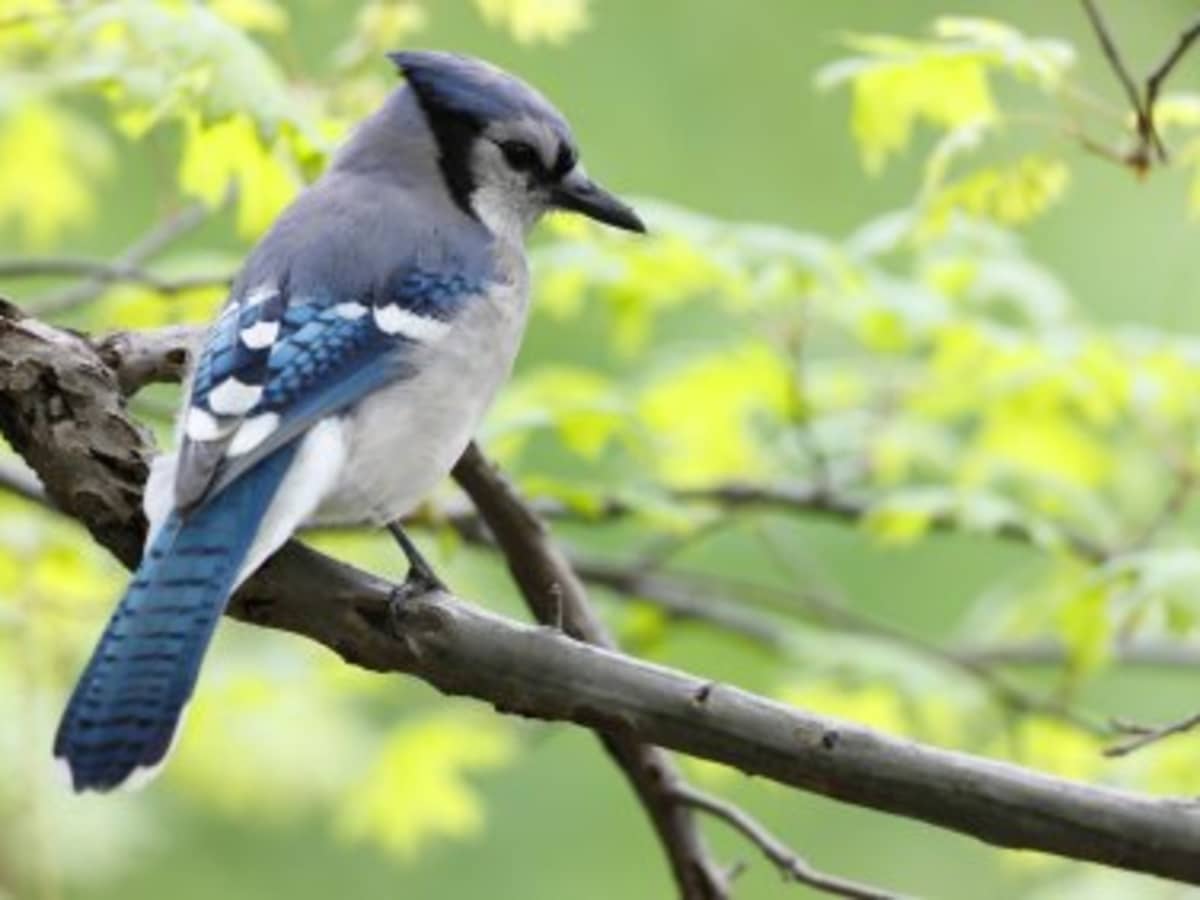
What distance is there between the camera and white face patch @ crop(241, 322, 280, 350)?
6.70 feet

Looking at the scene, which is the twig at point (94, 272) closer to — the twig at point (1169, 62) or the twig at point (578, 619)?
the twig at point (578, 619)

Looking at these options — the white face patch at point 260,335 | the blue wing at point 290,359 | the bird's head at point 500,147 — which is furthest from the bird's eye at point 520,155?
the white face patch at point 260,335

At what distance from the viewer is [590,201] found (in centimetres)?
234

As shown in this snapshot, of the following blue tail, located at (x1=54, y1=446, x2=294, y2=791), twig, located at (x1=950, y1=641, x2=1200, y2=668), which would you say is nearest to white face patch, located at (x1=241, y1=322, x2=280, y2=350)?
blue tail, located at (x1=54, y1=446, x2=294, y2=791)

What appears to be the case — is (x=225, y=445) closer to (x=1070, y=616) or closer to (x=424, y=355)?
(x=424, y=355)

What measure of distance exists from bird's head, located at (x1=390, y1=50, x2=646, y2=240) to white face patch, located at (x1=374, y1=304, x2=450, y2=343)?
196mm

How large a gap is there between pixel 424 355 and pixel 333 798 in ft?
6.05

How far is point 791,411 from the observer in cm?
307

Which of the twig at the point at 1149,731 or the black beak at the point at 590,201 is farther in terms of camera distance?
the black beak at the point at 590,201

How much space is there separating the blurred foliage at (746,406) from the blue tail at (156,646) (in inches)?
22.2

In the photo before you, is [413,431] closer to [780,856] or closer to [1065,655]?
[780,856]

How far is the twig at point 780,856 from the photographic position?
6.57 ft

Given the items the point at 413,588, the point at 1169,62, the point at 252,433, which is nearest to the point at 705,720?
the point at 413,588

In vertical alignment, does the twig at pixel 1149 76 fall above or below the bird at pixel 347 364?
above
